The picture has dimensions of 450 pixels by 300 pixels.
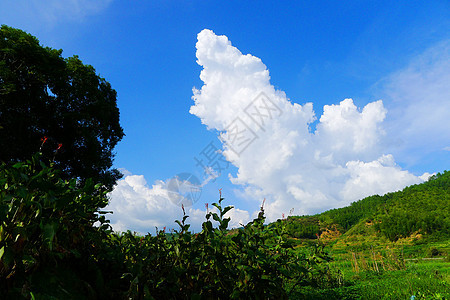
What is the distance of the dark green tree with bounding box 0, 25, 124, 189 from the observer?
14234mm

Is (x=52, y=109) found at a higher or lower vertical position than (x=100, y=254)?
higher

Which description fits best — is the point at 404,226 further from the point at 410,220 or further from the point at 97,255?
the point at 97,255

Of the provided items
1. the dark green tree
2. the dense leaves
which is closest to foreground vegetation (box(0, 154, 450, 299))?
the dense leaves

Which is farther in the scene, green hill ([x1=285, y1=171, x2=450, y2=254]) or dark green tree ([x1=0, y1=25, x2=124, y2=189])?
green hill ([x1=285, y1=171, x2=450, y2=254])

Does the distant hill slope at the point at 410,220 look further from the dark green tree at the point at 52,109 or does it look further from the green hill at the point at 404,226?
the dark green tree at the point at 52,109

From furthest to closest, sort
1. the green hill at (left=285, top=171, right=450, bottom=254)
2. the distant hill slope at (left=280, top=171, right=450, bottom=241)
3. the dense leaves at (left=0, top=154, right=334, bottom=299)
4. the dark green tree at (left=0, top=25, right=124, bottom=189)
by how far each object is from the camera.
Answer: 1. the distant hill slope at (left=280, top=171, right=450, bottom=241)
2. the green hill at (left=285, top=171, right=450, bottom=254)
3. the dark green tree at (left=0, top=25, right=124, bottom=189)
4. the dense leaves at (left=0, top=154, right=334, bottom=299)

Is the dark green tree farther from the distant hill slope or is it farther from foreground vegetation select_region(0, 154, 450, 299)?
the distant hill slope

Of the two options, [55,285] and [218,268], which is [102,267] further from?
[218,268]

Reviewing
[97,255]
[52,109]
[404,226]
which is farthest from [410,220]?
[97,255]

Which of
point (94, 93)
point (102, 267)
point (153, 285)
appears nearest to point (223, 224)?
point (153, 285)

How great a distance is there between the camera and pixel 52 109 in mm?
16172

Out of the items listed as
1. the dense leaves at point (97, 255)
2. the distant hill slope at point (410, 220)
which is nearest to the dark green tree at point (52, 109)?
the dense leaves at point (97, 255)

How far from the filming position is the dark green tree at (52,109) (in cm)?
1423

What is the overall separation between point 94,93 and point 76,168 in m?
5.44
